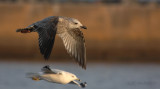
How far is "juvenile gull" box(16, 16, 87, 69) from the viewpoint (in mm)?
Result: 8870

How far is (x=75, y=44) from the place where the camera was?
10.2m

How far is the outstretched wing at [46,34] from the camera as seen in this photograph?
28.8 ft

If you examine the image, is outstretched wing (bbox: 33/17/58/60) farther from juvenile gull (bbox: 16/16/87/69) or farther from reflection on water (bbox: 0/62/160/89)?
reflection on water (bbox: 0/62/160/89)

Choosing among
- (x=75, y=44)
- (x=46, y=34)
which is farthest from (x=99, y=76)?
(x=46, y=34)

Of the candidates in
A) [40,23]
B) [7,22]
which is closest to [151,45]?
[7,22]

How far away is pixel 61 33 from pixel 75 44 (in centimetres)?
37

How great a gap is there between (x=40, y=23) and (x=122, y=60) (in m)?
9.24

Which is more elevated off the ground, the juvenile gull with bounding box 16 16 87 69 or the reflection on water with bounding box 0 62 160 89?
the juvenile gull with bounding box 16 16 87 69

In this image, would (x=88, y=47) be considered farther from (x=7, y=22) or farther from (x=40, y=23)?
(x=40, y=23)

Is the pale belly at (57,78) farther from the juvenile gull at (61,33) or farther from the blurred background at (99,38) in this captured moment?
the blurred background at (99,38)

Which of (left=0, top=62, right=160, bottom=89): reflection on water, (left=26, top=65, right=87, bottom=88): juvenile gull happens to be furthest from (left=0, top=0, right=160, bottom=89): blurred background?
(left=26, top=65, right=87, bottom=88): juvenile gull

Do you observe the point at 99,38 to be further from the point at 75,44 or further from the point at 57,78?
the point at 57,78

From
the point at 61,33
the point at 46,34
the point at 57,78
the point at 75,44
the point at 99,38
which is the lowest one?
the point at 99,38

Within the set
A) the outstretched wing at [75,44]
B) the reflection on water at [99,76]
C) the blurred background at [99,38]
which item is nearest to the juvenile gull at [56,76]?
the outstretched wing at [75,44]
